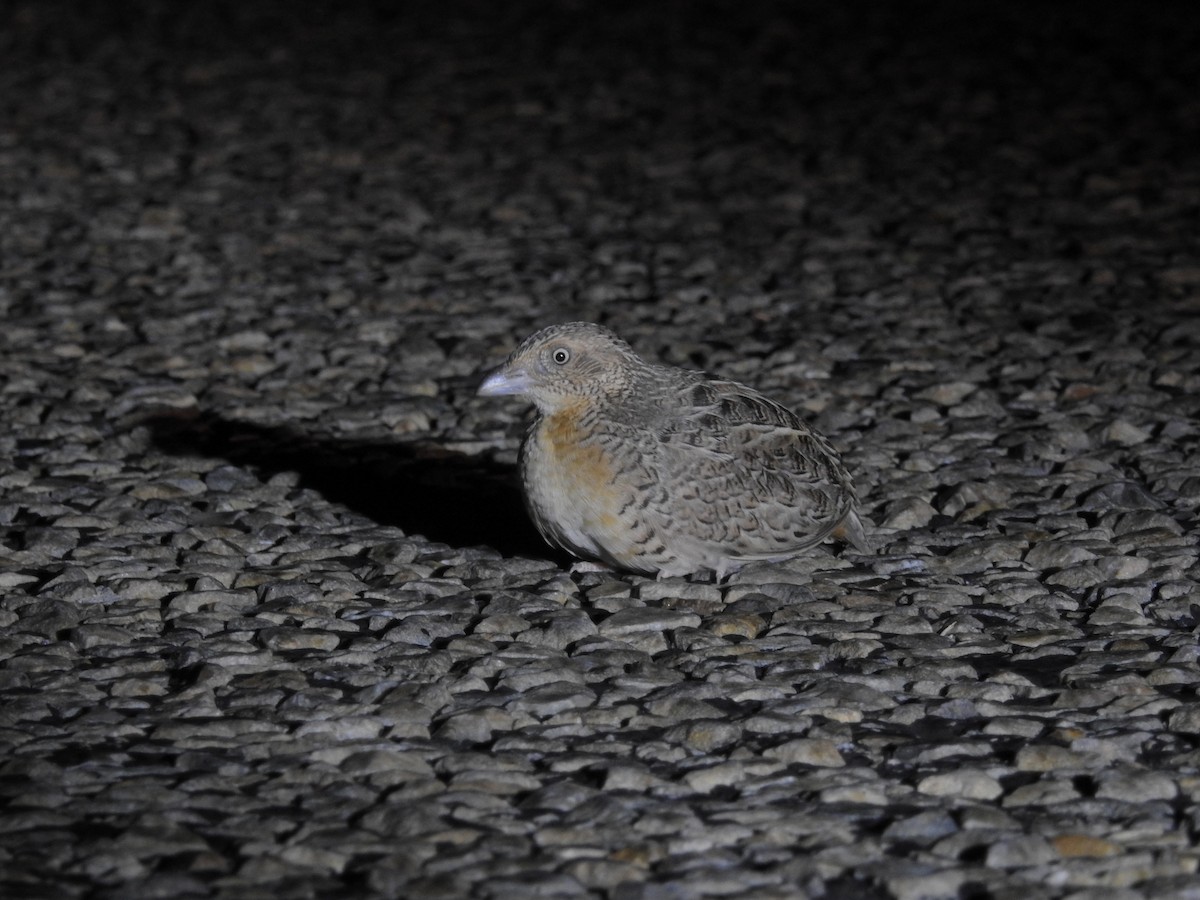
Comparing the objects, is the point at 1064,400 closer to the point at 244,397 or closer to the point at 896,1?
the point at 244,397

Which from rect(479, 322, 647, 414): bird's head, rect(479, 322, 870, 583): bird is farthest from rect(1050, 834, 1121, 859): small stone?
rect(479, 322, 647, 414): bird's head

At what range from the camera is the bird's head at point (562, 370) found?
20.2 feet

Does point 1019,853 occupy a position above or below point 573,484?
below

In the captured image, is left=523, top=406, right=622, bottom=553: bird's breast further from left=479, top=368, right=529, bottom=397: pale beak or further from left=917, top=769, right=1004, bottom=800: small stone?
left=917, top=769, right=1004, bottom=800: small stone

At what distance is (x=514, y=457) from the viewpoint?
7578 mm

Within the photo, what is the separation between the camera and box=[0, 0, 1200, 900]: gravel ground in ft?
15.1

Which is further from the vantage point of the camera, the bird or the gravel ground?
the bird

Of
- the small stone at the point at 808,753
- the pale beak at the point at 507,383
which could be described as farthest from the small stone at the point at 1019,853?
the pale beak at the point at 507,383

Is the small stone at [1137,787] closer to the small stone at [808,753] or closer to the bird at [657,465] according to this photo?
the small stone at [808,753]

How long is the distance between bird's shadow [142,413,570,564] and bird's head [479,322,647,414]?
2.22 ft

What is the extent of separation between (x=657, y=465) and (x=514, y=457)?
5.48 ft

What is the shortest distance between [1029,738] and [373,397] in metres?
3.94

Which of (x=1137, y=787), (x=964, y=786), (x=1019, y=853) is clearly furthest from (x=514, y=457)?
(x=1019, y=853)

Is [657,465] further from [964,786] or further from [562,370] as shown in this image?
[964,786]
